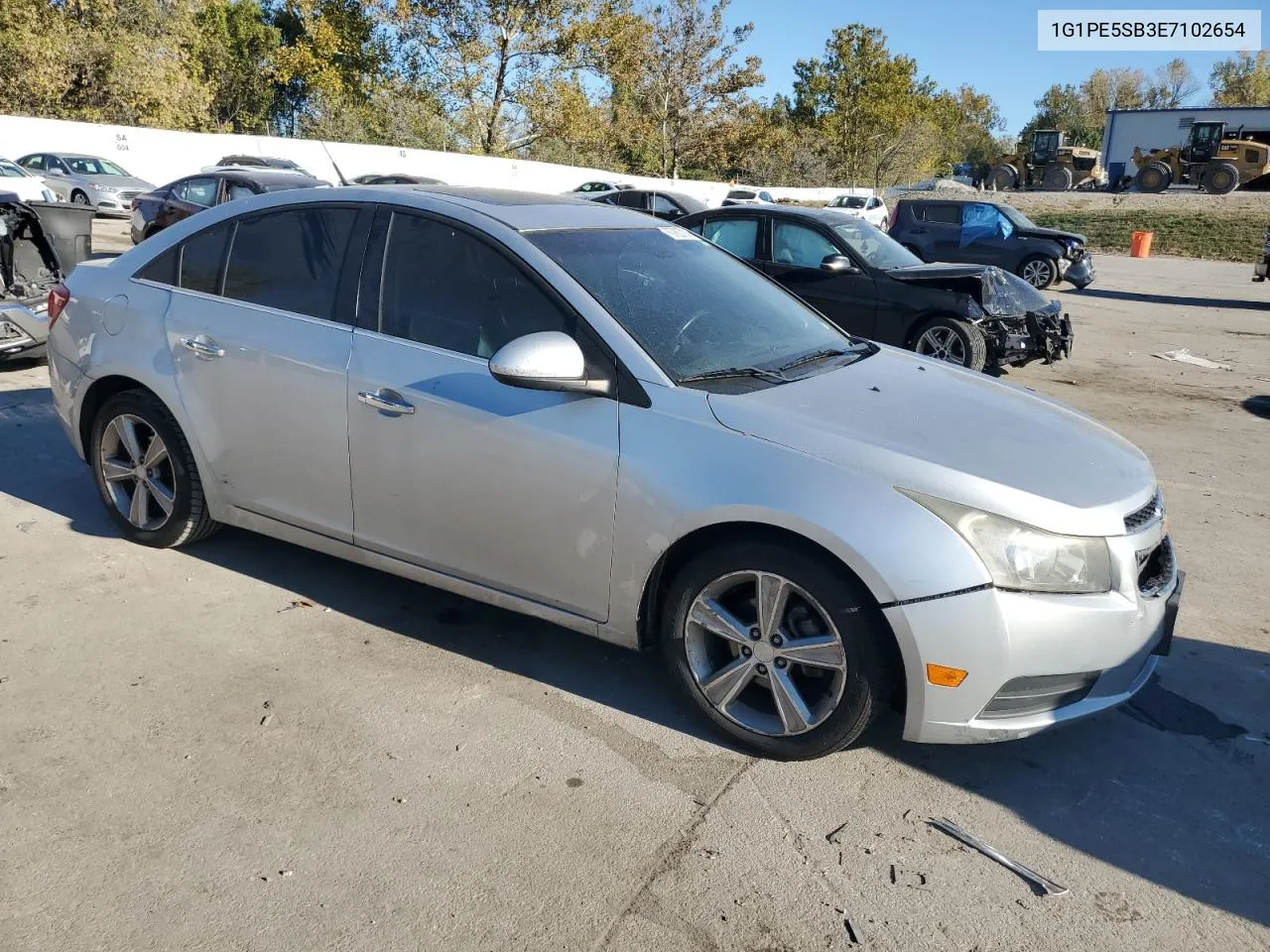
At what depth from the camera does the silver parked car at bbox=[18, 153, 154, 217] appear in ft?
74.6

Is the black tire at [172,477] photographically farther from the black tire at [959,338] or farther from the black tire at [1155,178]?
the black tire at [1155,178]

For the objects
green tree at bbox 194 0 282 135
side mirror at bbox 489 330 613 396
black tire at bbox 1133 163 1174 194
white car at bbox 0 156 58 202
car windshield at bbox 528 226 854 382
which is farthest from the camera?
green tree at bbox 194 0 282 135

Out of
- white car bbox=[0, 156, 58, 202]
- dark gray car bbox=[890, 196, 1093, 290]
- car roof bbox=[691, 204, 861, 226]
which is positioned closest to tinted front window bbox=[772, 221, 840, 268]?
car roof bbox=[691, 204, 861, 226]

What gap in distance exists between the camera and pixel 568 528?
343cm

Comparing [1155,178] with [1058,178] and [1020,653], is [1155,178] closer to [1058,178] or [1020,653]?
[1058,178]

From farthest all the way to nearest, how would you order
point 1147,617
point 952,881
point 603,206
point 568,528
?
point 603,206
point 568,528
point 1147,617
point 952,881

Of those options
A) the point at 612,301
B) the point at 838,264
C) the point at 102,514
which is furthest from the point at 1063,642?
the point at 838,264

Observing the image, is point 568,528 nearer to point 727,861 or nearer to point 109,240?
point 727,861

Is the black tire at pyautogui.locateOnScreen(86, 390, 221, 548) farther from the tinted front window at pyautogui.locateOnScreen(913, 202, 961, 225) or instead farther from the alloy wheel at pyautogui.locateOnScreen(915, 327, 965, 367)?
the tinted front window at pyautogui.locateOnScreen(913, 202, 961, 225)

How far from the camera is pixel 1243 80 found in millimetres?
87938

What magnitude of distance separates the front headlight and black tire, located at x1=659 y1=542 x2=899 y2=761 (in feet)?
1.09

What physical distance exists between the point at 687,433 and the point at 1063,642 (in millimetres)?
1259

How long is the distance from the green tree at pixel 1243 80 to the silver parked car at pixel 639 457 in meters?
101

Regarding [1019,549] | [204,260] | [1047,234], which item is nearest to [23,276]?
[204,260]
